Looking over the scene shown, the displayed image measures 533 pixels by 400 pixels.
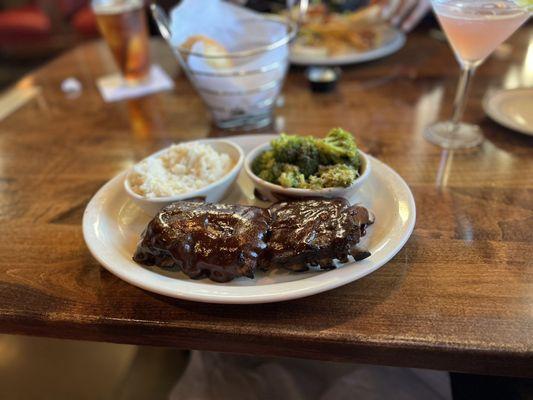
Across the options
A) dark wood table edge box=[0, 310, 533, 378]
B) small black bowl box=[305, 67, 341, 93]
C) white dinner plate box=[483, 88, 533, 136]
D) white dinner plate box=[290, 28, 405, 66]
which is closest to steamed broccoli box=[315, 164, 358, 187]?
dark wood table edge box=[0, 310, 533, 378]

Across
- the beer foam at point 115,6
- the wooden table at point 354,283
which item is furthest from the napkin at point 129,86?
the beer foam at point 115,6

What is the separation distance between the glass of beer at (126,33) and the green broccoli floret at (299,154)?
44.3 inches

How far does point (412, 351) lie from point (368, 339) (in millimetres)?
69

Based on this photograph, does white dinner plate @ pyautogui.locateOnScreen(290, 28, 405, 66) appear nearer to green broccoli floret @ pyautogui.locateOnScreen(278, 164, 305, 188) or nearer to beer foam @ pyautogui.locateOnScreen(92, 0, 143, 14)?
beer foam @ pyautogui.locateOnScreen(92, 0, 143, 14)

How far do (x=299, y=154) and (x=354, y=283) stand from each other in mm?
310

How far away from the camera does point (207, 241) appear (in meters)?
0.74

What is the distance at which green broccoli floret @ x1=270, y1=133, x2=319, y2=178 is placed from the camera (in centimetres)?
92

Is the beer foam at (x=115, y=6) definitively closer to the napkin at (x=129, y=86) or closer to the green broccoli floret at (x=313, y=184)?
the napkin at (x=129, y=86)

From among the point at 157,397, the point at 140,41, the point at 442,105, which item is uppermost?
the point at 140,41

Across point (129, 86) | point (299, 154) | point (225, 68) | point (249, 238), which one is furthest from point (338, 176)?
point (129, 86)

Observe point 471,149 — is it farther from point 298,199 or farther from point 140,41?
point 140,41

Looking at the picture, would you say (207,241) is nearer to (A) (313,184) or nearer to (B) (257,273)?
(B) (257,273)

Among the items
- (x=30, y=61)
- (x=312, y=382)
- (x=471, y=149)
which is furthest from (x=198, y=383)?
Result: (x=30, y=61)

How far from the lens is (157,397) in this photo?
1.21 m
